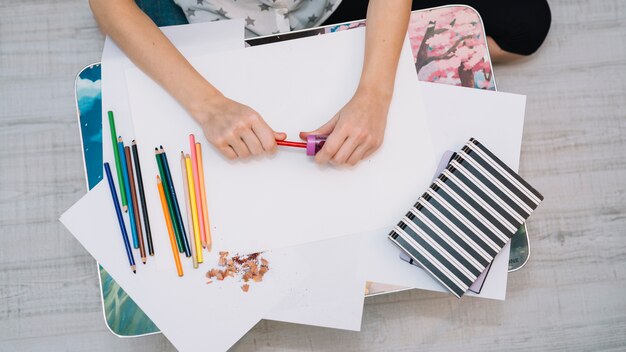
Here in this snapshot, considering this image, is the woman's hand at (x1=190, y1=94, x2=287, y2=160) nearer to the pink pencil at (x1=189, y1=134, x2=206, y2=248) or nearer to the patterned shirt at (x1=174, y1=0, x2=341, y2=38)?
the pink pencil at (x1=189, y1=134, x2=206, y2=248)

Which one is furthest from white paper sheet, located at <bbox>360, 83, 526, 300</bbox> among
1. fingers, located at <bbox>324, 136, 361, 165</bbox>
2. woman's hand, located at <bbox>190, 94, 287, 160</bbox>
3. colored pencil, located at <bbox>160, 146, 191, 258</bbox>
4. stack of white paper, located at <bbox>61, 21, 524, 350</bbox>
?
colored pencil, located at <bbox>160, 146, 191, 258</bbox>

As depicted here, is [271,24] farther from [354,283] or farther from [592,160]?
[592,160]

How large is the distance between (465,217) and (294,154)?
240 millimetres

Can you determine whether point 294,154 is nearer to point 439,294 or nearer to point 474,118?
point 474,118

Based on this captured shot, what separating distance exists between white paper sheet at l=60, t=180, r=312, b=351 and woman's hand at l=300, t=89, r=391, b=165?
137 millimetres

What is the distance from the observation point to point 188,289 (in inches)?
26.2

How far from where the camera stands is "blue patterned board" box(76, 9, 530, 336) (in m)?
0.68

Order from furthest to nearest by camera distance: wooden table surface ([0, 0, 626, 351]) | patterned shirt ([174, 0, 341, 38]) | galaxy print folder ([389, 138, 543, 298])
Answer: wooden table surface ([0, 0, 626, 351]) → patterned shirt ([174, 0, 341, 38]) → galaxy print folder ([389, 138, 543, 298])

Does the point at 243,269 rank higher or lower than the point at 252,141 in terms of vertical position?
lower

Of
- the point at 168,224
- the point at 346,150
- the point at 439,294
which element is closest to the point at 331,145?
the point at 346,150

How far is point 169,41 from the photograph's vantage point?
0.72m

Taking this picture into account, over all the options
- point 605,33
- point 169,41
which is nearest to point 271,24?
point 169,41

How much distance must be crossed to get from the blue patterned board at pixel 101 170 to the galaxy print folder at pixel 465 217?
61 mm

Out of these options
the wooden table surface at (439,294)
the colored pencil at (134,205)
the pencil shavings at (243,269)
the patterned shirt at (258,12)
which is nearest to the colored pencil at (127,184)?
the colored pencil at (134,205)
